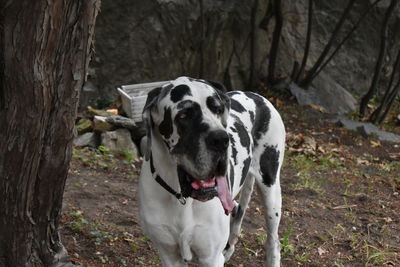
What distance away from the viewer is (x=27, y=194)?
3596 mm

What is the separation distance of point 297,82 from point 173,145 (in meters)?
8.39

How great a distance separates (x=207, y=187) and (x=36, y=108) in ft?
3.43

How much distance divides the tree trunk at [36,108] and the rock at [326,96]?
25.1 feet

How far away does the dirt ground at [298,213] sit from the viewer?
508 cm

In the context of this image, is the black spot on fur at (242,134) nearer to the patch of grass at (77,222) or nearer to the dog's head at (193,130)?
the dog's head at (193,130)

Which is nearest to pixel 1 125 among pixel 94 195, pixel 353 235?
pixel 94 195

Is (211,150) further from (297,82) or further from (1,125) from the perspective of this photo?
(297,82)

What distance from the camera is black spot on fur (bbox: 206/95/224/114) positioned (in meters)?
3.23

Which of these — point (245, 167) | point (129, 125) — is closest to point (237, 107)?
point (245, 167)

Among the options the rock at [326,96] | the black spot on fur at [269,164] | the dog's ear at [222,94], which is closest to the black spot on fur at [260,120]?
the black spot on fur at [269,164]

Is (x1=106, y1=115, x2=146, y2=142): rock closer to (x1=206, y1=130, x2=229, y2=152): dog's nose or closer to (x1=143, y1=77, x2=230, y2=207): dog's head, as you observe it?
(x1=143, y1=77, x2=230, y2=207): dog's head

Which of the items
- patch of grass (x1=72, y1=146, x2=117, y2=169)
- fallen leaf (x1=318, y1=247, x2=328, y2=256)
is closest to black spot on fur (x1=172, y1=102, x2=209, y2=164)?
fallen leaf (x1=318, y1=247, x2=328, y2=256)

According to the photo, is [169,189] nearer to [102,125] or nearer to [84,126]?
[102,125]

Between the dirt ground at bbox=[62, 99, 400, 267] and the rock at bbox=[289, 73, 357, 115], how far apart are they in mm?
2191
